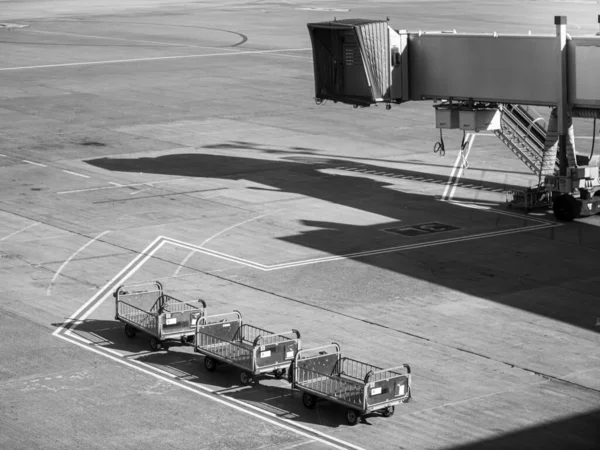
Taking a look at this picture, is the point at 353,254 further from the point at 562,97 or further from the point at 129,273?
the point at 562,97

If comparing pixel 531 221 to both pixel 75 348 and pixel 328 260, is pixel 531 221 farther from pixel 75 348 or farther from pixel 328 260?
pixel 75 348

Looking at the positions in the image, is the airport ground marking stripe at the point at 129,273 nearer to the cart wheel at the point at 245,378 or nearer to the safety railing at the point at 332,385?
the cart wheel at the point at 245,378

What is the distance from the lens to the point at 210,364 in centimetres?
3306

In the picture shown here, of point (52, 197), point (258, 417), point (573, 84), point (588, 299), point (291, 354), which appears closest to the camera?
point (258, 417)

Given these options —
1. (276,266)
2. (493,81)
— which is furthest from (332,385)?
(493,81)

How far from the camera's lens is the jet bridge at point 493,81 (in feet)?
171

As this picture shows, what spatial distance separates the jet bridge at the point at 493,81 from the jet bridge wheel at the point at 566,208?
0.05 m

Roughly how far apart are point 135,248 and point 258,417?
18.8 meters

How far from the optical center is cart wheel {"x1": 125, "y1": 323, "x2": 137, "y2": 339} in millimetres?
36112

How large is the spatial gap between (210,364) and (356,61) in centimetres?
3038

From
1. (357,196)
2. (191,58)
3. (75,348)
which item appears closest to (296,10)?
(191,58)

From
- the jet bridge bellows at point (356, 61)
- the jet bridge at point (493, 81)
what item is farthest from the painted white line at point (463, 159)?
the jet bridge bellows at point (356, 61)

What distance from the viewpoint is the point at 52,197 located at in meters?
56.4

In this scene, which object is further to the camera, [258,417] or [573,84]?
[573,84]
